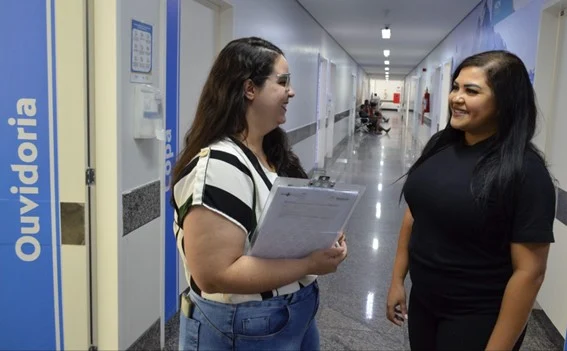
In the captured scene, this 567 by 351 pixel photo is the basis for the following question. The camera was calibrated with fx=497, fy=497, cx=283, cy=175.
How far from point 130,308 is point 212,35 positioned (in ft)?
6.95

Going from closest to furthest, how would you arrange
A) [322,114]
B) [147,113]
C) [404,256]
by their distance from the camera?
[404,256]
[147,113]
[322,114]

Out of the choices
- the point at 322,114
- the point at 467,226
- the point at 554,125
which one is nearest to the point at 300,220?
the point at 467,226

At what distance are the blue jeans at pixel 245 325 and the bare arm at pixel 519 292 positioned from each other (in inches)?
23.2

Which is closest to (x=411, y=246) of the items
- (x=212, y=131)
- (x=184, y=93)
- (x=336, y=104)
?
(x=212, y=131)

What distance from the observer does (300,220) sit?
1.16 meters

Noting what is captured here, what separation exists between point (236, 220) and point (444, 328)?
2.75 ft

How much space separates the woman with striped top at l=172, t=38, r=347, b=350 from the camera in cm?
110

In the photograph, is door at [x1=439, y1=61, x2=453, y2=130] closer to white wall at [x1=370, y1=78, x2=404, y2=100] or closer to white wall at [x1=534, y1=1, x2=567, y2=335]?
white wall at [x1=534, y1=1, x2=567, y2=335]

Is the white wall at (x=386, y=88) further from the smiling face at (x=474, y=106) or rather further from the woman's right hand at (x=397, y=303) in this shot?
the smiling face at (x=474, y=106)

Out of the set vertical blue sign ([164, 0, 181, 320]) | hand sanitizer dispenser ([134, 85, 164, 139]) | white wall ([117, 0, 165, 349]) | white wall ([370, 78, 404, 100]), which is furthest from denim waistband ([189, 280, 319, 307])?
white wall ([370, 78, 404, 100])

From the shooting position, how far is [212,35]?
3.72 metres

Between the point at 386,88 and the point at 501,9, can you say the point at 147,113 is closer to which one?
the point at 501,9

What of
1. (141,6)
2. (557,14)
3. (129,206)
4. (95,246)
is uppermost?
(557,14)

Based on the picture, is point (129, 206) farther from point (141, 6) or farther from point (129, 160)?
point (141, 6)
